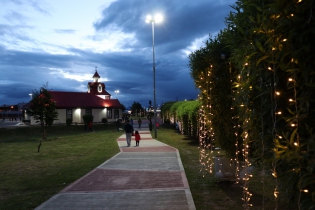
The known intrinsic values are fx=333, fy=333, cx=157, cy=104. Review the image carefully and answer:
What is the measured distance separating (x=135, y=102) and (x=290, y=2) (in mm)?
134845

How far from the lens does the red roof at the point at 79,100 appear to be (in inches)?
2078

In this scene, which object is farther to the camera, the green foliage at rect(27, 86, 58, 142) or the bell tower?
the bell tower

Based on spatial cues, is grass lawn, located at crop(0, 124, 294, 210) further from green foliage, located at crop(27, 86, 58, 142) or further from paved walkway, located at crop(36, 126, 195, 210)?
green foliage, located at crop(27, 86, 58, 142)

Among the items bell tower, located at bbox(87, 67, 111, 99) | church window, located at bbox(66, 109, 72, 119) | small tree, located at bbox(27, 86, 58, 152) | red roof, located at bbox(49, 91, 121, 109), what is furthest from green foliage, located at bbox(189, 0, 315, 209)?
bell tower, located at bbox(87, 67, 111, 99)

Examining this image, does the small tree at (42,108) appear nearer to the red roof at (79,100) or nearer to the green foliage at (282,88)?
the red roof at (79,100)

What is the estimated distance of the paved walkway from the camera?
7.18m

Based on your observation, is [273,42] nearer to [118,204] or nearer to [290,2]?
[290,2]

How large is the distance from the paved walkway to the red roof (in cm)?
4198

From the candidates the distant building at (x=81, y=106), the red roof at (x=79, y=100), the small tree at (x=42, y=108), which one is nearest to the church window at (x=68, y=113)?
the distant building at (x=81, y=106)

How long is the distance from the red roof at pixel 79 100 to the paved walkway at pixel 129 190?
42.0 meters

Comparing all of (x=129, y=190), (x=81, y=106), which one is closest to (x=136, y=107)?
(x=81, y=106)

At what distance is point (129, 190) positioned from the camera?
8.59m

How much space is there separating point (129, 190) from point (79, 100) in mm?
48092

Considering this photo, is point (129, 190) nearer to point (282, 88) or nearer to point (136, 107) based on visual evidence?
point (282, 88)
